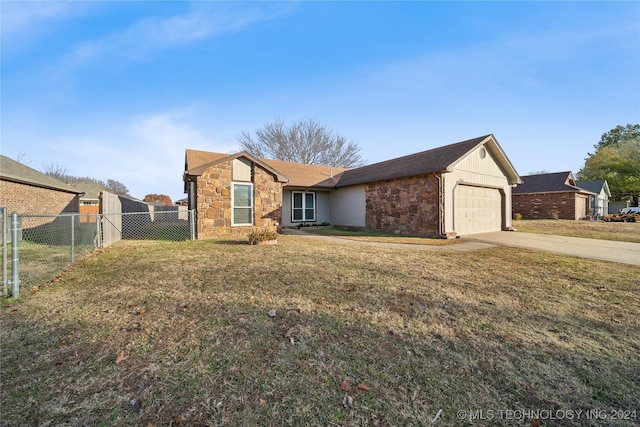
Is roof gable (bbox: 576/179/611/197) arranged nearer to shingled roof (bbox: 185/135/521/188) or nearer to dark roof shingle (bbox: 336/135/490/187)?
shingled roof (bbox: 185/135/521/188)

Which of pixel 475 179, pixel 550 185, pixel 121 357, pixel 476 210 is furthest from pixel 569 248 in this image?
pixel 550 185

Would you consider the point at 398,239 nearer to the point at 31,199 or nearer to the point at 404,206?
the point at 404,206

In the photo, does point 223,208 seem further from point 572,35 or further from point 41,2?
point 572,35

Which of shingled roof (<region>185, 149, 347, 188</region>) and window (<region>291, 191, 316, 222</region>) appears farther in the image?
window (<region>291, 191, 316, 222</region>)

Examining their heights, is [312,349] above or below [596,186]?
below

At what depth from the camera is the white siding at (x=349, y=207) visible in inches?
594

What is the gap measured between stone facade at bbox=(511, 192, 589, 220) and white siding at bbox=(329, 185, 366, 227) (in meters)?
17.2

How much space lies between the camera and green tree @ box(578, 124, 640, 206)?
3112cm

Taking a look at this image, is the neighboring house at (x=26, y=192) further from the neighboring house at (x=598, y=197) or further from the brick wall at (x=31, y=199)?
the neighboring house at (x=598, y=197)

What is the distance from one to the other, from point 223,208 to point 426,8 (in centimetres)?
1000

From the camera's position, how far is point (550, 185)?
23172 mm

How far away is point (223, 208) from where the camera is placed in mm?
11148

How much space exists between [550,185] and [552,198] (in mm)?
1355

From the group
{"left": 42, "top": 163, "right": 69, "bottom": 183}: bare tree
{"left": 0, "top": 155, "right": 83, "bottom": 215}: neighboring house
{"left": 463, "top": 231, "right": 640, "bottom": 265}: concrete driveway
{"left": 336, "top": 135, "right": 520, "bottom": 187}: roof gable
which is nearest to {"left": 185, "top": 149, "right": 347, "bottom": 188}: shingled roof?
{"left": 336, "top": 135, "right": 520, "bottom": 187}: roof gable
